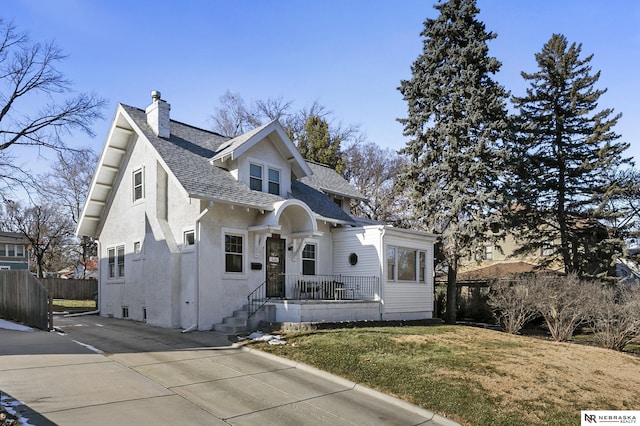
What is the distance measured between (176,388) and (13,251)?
5486 cm

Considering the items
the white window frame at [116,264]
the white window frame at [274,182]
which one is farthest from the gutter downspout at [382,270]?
the white window frame at [116,264]

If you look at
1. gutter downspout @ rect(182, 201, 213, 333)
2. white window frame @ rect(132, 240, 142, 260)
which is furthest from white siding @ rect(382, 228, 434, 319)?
white window frame @ rect(132, 240, 142, 260)

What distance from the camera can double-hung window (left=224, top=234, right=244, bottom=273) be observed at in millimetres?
14820

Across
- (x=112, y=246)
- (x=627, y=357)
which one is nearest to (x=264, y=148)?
(x=112, y=246)

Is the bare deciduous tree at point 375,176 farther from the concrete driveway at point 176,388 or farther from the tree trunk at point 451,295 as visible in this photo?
the concrete driveway at point 176,388

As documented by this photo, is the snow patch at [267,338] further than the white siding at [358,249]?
No

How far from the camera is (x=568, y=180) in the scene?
2689 cm

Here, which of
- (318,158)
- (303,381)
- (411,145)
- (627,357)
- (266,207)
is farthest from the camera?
(318,158)

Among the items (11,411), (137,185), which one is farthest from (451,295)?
(11,411)

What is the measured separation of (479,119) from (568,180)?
8616 millimetres

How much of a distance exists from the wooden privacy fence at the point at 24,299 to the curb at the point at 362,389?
21.6 ft

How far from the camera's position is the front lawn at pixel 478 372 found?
312 inches

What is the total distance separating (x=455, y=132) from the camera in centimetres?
2305

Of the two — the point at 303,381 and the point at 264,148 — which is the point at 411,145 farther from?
the point at 303,381
